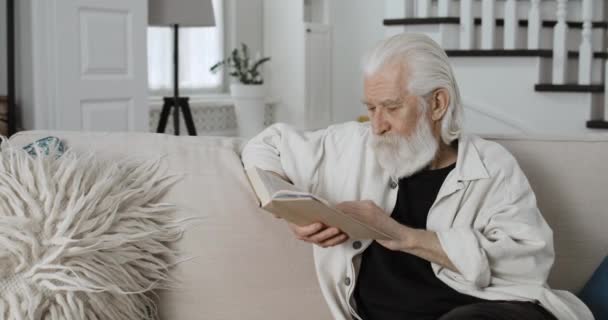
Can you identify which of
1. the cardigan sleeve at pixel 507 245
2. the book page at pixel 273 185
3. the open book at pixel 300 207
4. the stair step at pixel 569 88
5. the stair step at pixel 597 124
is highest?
the stair step at pixel 569 88

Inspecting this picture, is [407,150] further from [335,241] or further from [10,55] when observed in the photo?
[10,55]

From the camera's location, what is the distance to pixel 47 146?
1.98m

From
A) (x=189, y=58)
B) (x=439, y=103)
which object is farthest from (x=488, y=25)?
(x=439, y=103)

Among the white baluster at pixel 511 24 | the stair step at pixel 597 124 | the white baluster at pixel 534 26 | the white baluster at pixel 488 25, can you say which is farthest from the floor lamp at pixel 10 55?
the stair step at pixel 597 124

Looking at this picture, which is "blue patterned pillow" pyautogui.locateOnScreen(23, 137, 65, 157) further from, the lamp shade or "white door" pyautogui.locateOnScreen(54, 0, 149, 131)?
the lamp shade

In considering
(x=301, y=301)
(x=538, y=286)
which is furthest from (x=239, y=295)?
(x=538, y=286)

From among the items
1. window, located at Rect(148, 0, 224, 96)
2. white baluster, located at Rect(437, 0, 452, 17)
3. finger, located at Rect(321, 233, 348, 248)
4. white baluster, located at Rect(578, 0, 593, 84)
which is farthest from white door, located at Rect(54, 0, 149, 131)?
finger, located at Rect(321, 233, 348, 248)

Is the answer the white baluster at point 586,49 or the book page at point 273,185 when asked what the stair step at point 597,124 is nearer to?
the white baluster at point 586,49

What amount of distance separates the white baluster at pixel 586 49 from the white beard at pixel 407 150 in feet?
9.37

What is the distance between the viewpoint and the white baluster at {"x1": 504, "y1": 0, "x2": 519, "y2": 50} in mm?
4672

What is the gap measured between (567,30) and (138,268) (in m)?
3.55

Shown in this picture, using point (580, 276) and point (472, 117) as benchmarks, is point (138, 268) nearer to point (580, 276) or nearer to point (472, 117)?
point (580, 276)

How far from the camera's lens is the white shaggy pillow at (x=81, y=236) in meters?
1.66

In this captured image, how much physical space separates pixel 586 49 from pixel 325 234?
319 centimetres
